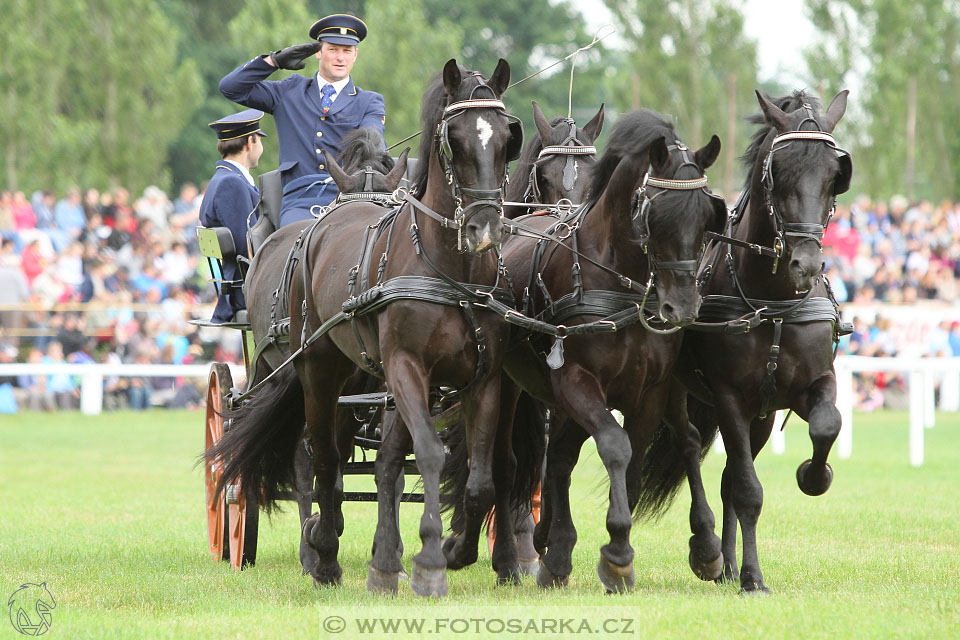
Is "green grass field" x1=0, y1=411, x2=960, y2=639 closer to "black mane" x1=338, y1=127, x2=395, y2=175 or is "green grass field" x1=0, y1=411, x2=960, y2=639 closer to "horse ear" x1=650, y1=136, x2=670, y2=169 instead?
"horse ear" x1=650, y1=136, x2=670, y2=169

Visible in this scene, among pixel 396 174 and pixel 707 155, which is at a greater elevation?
pixel 707 155

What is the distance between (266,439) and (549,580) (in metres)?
1.74

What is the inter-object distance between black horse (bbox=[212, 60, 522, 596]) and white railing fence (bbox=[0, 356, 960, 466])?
6.28m

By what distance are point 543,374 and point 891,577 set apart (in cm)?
193

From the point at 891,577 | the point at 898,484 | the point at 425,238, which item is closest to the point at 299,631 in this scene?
the point at 425,238

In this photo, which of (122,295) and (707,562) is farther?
(122,295)

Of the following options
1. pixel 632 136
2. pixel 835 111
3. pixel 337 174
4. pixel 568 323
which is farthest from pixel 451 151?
pixel 835 111

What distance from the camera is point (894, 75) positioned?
29281 millimetres

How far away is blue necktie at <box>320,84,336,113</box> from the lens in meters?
7.70

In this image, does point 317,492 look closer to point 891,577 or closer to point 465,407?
point 465,407

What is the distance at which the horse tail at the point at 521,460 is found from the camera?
7027 millimetres

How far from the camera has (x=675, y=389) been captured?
21.8ft

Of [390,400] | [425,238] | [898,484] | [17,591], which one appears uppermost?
[425,238]

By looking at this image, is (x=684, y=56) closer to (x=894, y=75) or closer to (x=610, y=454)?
(x=894, y=75)
